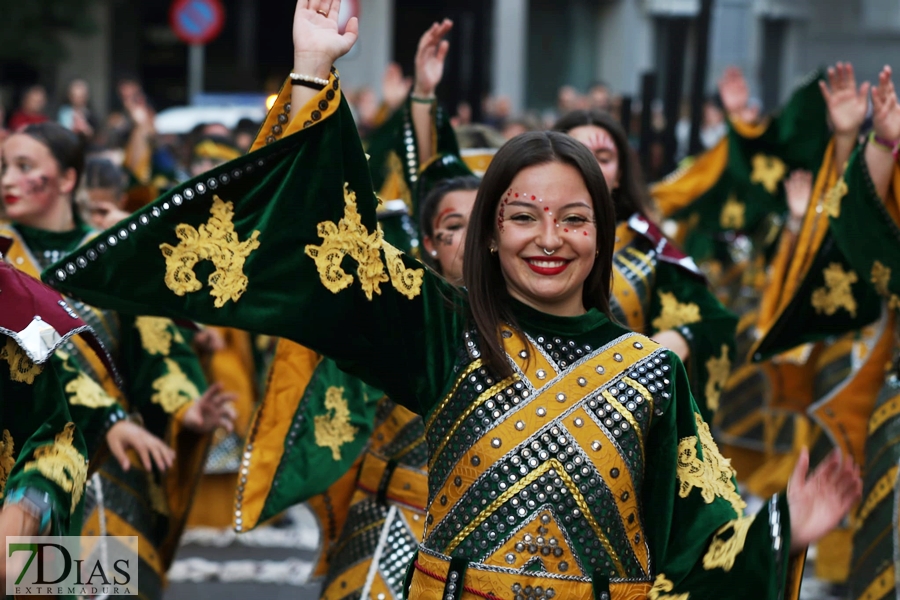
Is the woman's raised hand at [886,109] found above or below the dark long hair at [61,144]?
above

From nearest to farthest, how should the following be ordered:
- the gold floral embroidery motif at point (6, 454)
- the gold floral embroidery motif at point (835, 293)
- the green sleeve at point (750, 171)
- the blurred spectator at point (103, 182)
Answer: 1. the gold floral embroidery motif at point (6, 454)
2. the gold floral embroidery motif at point (835, 293)
3. the blurred spectator at point (103, 182)
4. the green sleeve at point (750, 171)

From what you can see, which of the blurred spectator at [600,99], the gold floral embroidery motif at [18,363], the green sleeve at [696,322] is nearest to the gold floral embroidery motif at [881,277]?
the green sleeve at [696,322]

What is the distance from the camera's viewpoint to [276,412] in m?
4.46

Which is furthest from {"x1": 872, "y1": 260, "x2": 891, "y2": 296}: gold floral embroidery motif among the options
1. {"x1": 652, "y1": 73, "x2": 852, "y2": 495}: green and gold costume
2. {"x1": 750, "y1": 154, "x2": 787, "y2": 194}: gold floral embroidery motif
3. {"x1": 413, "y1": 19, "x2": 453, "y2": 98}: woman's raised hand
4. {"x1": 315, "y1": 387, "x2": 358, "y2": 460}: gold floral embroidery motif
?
{"x1": 750, "y1": 154, "x2": 787, "y2": 194}: gold floral embroidery motif

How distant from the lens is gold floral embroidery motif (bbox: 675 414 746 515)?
3041 mm

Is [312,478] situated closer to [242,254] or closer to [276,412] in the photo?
[276,412]

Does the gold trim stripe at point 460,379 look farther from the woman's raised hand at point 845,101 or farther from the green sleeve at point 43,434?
the woman's raised hand at point 845,101

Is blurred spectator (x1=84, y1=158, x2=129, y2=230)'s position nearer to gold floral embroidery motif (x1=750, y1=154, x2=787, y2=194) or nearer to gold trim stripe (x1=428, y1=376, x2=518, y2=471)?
gold floral embroidery motif (x1=750, y1=154, x2=787, y2=194)

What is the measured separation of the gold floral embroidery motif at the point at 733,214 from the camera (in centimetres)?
855

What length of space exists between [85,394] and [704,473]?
1965 mm

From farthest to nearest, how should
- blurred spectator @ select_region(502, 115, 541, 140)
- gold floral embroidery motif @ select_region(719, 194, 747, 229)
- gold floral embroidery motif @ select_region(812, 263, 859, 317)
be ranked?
1. blurred spectator @ select_region(502, 115, 541, 140)
2. gold floral embroidery motif @ select_region(719, 194, 747, 229)
3. gold floral embroidery motif @ select_region(812, 263, 859, 317)

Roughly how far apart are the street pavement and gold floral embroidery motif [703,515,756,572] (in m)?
3.50

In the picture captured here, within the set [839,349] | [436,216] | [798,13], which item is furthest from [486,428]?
[798,13]

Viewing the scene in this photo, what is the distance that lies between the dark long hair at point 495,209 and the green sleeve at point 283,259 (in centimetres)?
11
